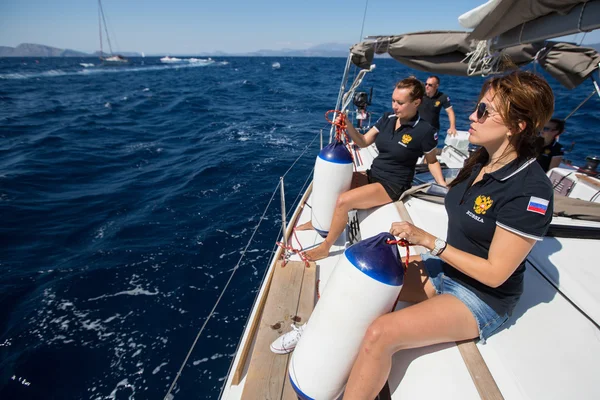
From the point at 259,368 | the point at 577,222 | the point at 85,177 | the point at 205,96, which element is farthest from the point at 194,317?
the point at 205,96

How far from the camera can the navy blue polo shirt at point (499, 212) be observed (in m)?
1.31

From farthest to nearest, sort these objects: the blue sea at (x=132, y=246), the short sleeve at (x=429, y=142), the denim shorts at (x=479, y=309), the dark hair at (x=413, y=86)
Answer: the blue sea at (x=132, y=246), the short sleeve at (x=429, y=142), the dark hair at (x=413, y=86), the denim shorts at (x=479, y=309)

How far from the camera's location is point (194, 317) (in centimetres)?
403

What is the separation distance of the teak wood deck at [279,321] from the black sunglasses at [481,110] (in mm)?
1737

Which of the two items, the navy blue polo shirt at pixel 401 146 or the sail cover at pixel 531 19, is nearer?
the sail cover at pixel 531 19

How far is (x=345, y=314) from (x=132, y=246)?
5036 mm

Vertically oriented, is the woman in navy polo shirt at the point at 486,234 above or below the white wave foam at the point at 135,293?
above

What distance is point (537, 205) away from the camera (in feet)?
4.32

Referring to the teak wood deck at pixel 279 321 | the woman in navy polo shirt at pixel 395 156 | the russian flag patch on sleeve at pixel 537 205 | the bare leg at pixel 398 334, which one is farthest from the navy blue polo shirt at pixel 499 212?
the woman in navy polo shirt at pixel 395 156

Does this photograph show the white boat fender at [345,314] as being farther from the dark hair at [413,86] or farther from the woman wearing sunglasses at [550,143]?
the woman wearing sunglasses at [550,143]

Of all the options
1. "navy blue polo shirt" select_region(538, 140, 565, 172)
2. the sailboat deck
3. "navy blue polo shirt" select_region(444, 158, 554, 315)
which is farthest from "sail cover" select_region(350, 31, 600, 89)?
"navy blue polo shirt" select_region(444, 158, 554, 315)

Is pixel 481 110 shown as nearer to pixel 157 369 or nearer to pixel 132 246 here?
pixel 157 369

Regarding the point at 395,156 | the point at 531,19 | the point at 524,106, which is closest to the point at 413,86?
the point at 395,156

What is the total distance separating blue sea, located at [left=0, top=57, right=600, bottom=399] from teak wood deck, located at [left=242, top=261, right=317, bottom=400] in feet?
5.22
